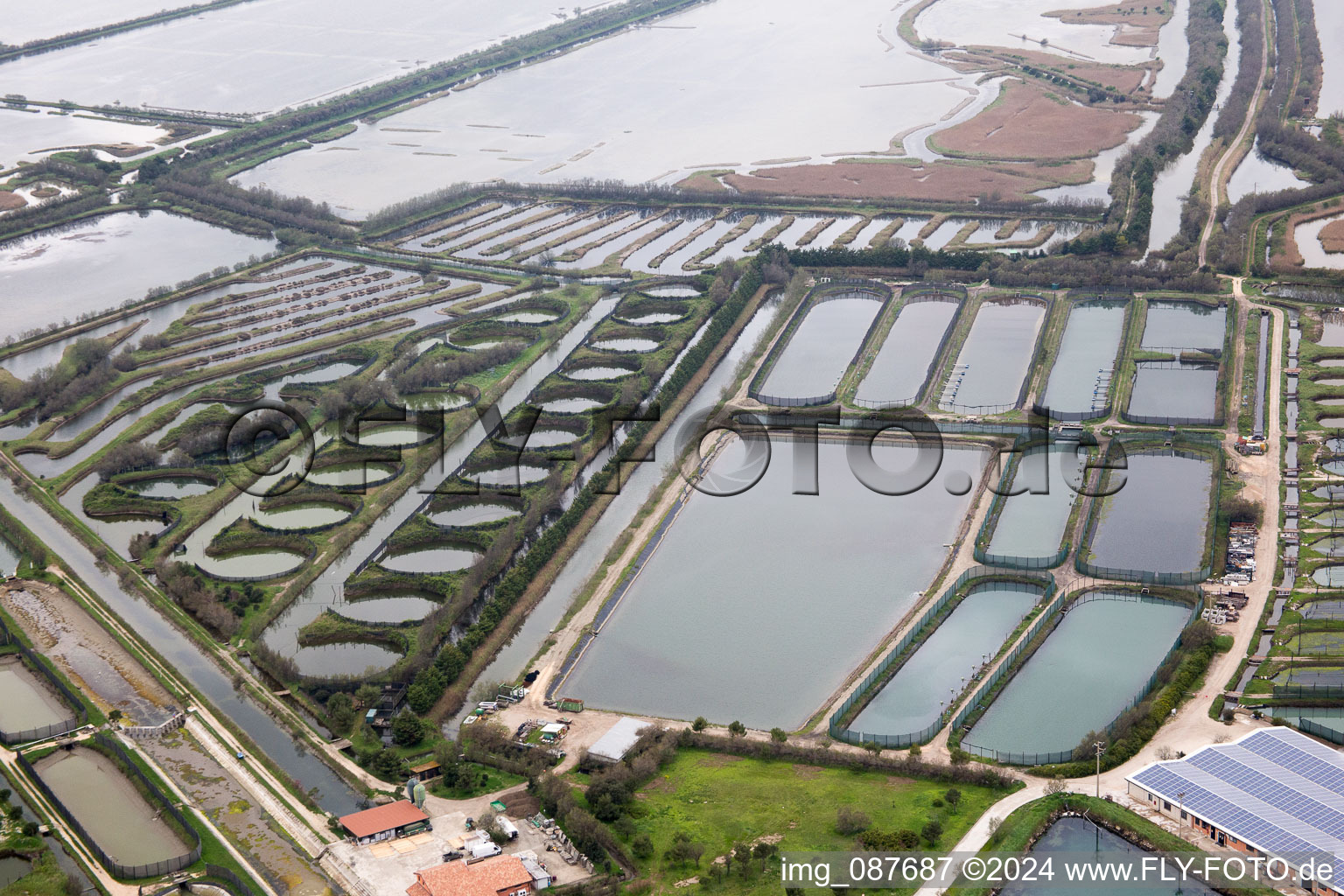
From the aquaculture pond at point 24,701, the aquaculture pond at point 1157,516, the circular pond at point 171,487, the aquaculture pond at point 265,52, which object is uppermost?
the aquaculture pond at point 265,52

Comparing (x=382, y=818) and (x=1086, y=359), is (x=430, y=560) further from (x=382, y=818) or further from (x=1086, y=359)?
(x=1086, y=359)

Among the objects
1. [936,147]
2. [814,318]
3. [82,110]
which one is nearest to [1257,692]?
[814,318]

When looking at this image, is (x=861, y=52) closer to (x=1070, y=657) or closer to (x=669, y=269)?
(x=669, y=269)

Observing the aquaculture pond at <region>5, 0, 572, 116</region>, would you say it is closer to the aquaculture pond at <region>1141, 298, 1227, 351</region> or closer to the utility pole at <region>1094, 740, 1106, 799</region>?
the aquaculture pond at <region>1141, 298, 1227, 351</region>

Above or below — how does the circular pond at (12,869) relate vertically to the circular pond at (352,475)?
below

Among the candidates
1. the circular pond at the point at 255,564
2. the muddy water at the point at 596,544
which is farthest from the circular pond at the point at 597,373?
the circular pond at the point at 255,564

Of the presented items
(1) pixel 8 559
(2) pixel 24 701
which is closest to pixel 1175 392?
(2) pixel 24 701

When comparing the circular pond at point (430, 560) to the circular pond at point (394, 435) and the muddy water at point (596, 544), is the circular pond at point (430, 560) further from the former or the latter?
the circular pond at point (394, 435)
